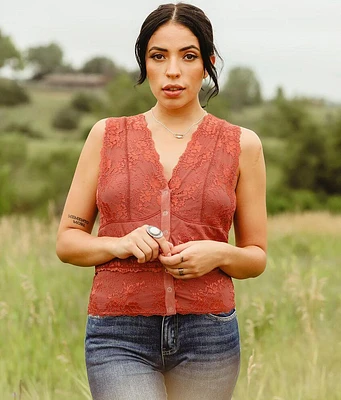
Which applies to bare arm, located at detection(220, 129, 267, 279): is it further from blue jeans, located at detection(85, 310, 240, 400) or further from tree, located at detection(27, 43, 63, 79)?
tree, located at detection(27, 43, 63, 79)

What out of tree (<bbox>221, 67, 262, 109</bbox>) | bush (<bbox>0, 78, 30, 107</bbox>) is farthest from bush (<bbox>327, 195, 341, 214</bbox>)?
bush (<bbox>0, 78, 30, 107</bbox>)

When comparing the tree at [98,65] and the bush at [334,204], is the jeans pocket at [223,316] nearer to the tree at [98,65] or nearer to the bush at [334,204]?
the bush at [334,204]

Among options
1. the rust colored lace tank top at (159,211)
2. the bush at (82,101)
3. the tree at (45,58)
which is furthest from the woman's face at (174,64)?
the tree at (45,58)

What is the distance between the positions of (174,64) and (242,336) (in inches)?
125

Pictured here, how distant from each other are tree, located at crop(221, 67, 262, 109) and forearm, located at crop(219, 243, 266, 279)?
6187cm

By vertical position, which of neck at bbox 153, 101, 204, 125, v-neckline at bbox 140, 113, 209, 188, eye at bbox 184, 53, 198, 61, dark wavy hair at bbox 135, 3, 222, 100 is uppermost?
dark wavy hair at bbox 135, 3, 222, 100

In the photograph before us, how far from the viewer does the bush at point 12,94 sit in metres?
55.2

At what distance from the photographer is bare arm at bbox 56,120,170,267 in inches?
94.5

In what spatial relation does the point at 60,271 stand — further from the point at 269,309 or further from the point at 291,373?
the point at 291,373

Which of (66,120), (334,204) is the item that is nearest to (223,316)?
(334,204)

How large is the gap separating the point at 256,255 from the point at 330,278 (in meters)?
5.20

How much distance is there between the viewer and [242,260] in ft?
8.09

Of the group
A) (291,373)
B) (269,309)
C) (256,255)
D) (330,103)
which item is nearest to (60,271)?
(269,309)

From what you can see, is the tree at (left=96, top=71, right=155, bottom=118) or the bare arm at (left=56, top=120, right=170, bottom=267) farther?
the tree at (left=96, top=71, right=155, bottom=118)
